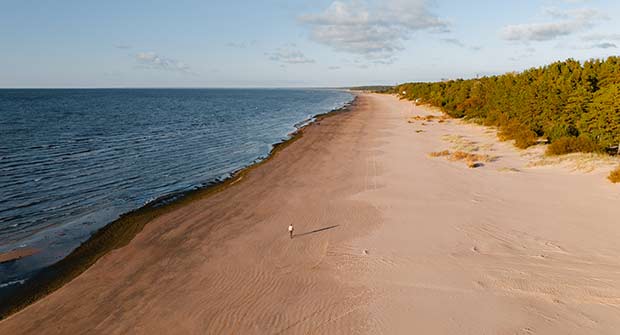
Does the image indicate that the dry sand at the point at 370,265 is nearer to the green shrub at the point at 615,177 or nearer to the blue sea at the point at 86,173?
the green shrub at the point at 615,177

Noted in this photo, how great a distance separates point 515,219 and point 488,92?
44822mm

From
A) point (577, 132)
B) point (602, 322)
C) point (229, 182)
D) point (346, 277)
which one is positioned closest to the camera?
point (602, 322)

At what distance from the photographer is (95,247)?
14625 millimetres

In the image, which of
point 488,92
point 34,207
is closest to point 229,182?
point 34,207

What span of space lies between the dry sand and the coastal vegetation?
5973mm

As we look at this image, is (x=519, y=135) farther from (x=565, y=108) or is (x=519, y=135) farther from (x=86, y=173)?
(x=86, y=173)

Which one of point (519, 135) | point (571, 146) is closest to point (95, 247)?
point (571, 146)

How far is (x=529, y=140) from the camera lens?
99.5ft

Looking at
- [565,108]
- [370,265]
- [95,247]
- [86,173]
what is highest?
[565,108]

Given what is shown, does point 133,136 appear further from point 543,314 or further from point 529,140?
point 543,314

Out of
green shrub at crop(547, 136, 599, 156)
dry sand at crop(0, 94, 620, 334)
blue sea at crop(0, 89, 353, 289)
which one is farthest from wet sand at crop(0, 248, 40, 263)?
green shrub at crop(547, 136, 599, 156)

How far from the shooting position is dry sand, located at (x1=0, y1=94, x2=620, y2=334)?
9.48 meters

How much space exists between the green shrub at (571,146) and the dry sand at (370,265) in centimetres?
457

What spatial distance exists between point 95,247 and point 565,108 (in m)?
35.4
